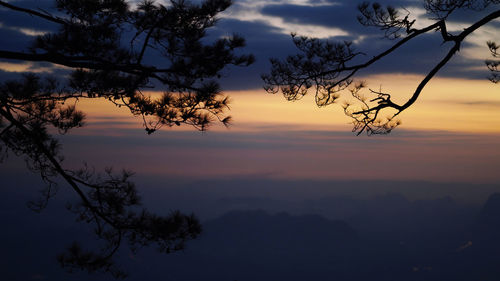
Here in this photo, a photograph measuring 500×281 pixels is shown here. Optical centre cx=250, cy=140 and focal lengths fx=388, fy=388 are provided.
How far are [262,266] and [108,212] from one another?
14120 cm

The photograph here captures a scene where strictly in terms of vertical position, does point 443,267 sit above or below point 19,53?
below

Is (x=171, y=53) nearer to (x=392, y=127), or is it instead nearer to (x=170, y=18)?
(x=170, y=18)

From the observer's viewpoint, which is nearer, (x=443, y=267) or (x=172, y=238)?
(x=172, y=238)

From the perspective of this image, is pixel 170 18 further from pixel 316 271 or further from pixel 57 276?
pixel 316 271

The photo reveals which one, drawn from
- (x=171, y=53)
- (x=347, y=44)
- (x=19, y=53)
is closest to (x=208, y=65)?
(x=171, y=53)

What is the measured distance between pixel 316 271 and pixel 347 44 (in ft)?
468

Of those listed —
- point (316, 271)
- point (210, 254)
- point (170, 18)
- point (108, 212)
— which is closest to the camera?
point (170, 18)

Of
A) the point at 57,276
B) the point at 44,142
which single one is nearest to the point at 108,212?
the point at 44,142

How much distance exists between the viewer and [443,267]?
148 meters

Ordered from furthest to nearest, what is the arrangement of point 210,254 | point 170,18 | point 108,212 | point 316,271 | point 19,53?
point 210,254
point 316,271
point 108,212
point 170,18
point 19,53

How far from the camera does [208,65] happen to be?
14.1 ft

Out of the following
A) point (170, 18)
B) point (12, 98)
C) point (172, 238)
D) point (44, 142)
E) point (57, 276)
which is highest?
point (170, 18)

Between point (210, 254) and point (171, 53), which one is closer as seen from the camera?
point (171, 53)

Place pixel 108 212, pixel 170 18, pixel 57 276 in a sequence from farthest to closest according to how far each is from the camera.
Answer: pixel 57 276 < pixel 108 212 < pixel 170 18
